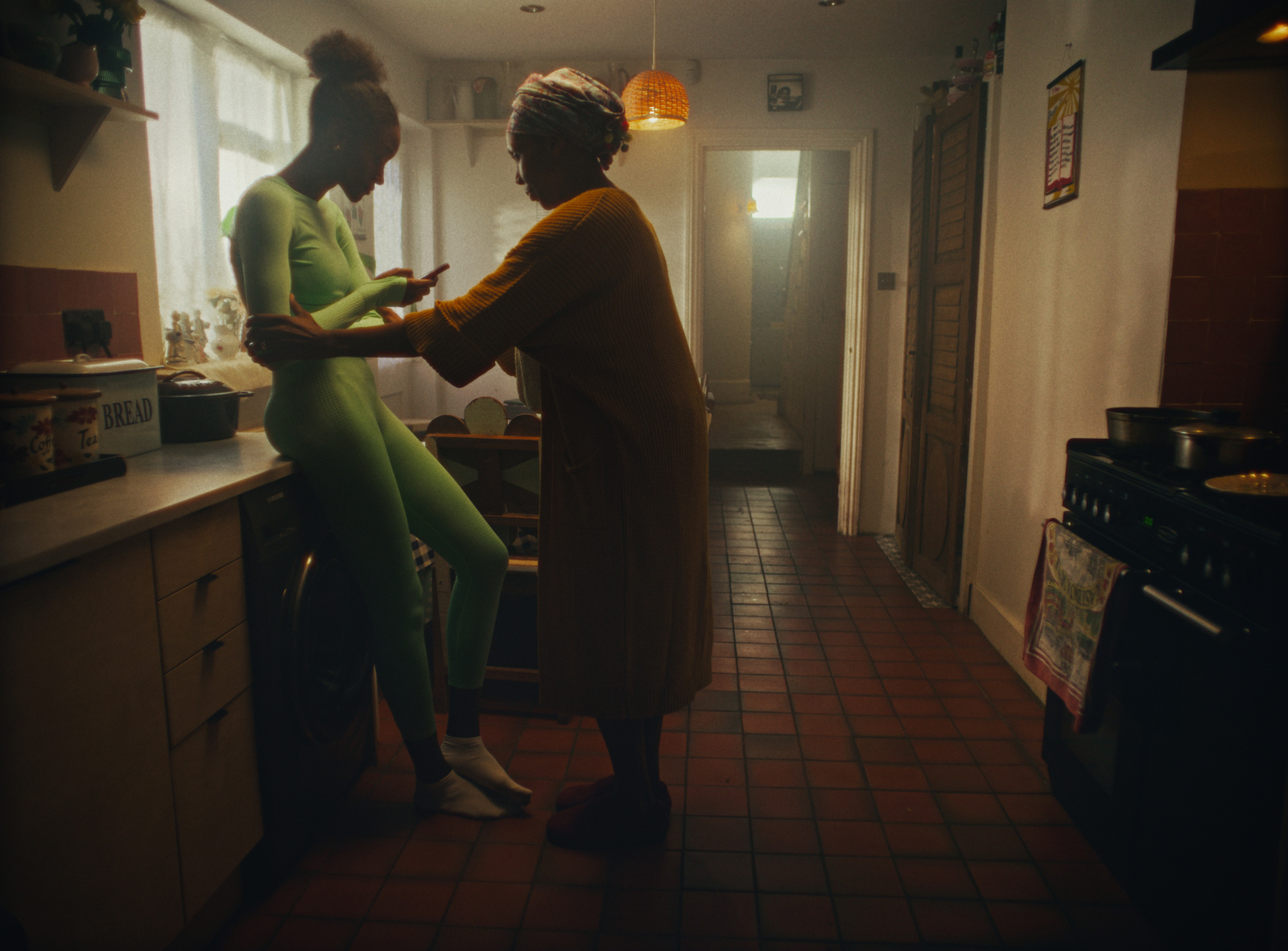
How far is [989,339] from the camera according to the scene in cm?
317

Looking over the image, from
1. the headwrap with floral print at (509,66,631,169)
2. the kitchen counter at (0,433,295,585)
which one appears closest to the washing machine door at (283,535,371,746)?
the kitchen counter at (0,433,295,585)

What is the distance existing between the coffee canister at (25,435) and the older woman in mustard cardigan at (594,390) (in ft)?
1.18

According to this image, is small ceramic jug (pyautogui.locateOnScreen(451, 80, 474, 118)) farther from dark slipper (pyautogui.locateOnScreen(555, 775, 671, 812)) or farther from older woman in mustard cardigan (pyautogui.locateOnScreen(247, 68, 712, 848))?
dark slipper (pyautogui.locateOnScreen(555, 775, 671, 812))

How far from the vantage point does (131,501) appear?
132cm

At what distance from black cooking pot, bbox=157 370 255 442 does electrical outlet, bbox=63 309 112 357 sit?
23 centimetres

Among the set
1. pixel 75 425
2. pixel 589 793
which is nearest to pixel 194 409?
pixel 75 425

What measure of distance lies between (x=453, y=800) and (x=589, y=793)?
0.30m

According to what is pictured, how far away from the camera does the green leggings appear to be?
1.64 m

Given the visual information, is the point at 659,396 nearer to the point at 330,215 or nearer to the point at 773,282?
the point at 330,215

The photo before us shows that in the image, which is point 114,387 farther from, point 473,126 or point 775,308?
point 775,308

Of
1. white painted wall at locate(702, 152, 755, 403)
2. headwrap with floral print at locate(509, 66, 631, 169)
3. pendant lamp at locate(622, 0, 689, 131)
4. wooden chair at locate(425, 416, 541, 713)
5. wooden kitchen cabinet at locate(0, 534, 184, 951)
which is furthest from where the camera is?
white painted wall at locate(702, 152, 755, 403)

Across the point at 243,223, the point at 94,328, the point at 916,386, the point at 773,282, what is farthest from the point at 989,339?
the point at 773,282

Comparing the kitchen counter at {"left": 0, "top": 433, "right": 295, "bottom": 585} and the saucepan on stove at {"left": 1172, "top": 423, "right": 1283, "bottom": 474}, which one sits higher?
the saucepan on stove at {"left": 1172, "top": 423, "right": 1283, "bottom": 474}

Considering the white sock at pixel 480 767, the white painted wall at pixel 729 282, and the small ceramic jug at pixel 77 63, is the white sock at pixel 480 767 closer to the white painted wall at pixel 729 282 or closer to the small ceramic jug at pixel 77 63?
the small ceramic jug at pixel 77 63
